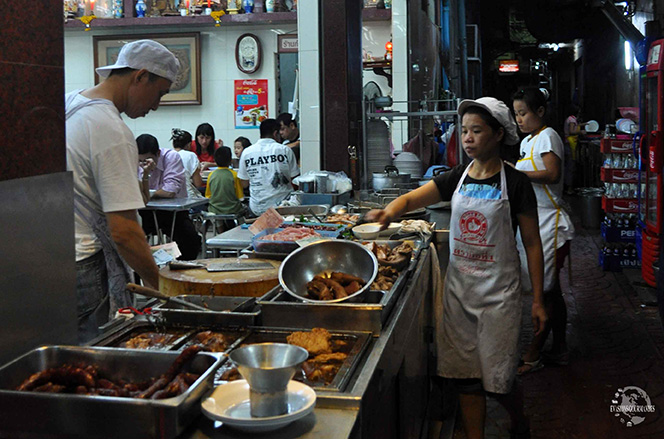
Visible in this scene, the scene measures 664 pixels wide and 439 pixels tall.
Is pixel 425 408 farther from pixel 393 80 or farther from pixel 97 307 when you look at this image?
pixel 393 80

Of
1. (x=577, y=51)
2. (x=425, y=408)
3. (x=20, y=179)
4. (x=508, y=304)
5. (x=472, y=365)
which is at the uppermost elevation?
(x=577, y=51)

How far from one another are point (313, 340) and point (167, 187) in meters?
5.80

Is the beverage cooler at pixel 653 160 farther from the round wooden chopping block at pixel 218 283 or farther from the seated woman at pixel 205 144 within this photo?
the seated woman at pixel 205 144

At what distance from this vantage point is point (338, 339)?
2.40 m

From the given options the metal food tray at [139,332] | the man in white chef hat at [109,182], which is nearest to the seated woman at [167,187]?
the man in white chef hat at [109,182]

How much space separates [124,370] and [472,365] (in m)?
2.18

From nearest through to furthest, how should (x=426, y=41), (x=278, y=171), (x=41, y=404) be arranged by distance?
(x=41, y=404), (x=278, y=171), (x=426, y=41)

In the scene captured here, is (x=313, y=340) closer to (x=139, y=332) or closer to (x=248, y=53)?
(x=139, y=332)

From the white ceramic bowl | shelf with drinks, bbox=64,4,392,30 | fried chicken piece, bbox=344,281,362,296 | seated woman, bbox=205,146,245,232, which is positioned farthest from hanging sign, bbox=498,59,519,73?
fried chicken piece, bbox=344,281,362,296

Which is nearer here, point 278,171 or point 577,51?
point 278,171

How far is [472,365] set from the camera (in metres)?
3.56

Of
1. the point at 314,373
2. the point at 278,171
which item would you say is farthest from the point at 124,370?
the point at 278,171

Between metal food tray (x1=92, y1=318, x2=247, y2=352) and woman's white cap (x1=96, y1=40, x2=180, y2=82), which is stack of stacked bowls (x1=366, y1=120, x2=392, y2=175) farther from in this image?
metal food tray (x1=92, y1=318, x2=247, y2=352)

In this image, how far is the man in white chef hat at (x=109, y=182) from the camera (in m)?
2.85
